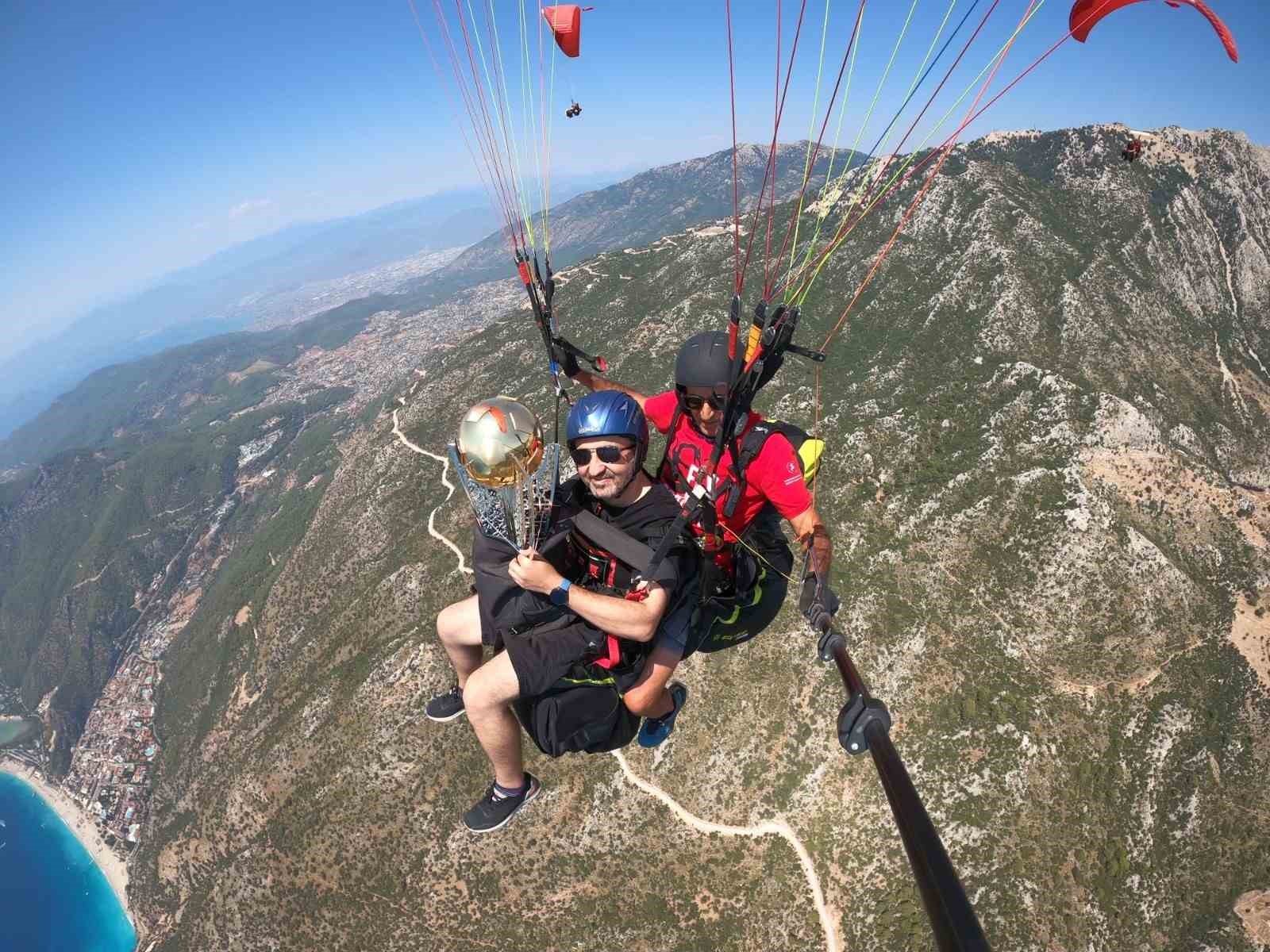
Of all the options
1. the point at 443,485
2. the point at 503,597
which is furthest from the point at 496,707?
the point at 443,485

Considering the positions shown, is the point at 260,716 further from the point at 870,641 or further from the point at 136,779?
the point at 870,641

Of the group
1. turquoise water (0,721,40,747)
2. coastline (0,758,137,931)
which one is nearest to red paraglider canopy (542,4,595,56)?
coastline (0,758,137,931)

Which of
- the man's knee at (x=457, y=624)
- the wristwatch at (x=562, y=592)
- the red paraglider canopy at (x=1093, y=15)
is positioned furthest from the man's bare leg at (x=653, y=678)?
the red paraglider canopy at (x=1093, y=15)

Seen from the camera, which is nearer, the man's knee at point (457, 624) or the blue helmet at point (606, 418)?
the blue helmet at point (606, 418)

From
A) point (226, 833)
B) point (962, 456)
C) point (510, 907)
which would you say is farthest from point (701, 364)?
point (226, 833)

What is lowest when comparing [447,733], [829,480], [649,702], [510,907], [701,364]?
[510,907]

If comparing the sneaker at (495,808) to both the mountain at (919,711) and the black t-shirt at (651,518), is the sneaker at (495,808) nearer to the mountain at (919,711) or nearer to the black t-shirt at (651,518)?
the black t-shirt at (651,518)
